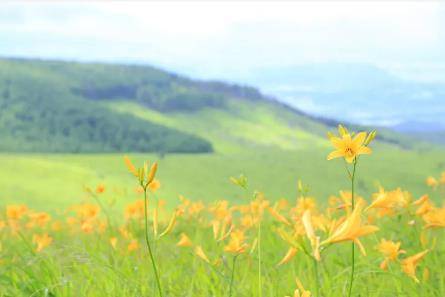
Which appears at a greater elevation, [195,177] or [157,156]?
[157,156]

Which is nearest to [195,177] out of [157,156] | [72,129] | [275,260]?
[157,156]

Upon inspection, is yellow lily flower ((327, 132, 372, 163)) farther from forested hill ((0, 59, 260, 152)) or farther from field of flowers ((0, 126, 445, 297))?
forested hill ((0, 59, 260, 152))

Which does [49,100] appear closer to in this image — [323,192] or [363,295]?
[323,192]

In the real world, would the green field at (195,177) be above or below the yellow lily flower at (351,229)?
below

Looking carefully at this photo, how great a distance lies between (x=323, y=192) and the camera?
5688 cm

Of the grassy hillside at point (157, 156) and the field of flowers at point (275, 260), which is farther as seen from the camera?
the grassy hillside at point (157, 156)

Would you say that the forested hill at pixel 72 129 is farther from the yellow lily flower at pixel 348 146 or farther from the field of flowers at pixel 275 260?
the yellow lily flower at pixel 348 146

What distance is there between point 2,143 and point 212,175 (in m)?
109

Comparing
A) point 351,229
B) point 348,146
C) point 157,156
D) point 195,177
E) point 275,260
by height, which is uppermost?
point 348,146

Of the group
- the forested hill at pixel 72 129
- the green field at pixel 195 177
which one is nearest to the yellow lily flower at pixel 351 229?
the green field at pixel 195 177

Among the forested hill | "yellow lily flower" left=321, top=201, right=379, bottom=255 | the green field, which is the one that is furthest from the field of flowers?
the forested hill

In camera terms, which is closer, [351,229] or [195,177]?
[351,229]

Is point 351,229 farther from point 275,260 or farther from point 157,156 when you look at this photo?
point 157,156

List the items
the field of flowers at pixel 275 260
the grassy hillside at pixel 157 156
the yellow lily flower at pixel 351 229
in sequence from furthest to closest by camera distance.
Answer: the grassy hillside at pixel 157 156, the field of flowers at pixel 275 260, the yellow lily flower at pixel 351 229
